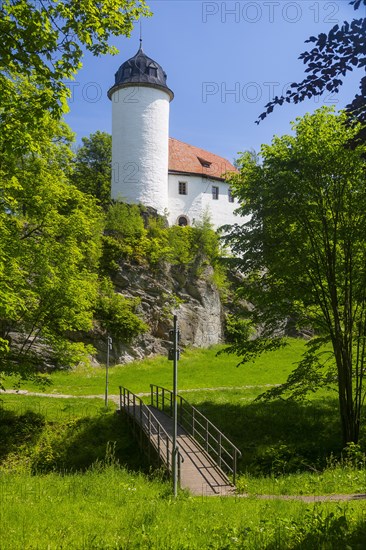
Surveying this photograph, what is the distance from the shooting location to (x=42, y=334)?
693 inches

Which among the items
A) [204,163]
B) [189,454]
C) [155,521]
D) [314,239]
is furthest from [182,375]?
[204,163]

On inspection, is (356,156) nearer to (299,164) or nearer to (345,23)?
(299,164)

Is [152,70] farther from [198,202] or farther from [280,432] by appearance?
[280,432]

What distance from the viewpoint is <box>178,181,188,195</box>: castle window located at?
4584 centimetres

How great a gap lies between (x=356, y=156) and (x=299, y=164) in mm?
1520

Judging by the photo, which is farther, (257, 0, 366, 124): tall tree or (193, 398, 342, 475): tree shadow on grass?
(193, 398, 342, 475): tree shadow on grass

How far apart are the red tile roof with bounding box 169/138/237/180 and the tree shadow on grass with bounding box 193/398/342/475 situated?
99.9 ft

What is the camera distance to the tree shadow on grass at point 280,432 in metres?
14.0

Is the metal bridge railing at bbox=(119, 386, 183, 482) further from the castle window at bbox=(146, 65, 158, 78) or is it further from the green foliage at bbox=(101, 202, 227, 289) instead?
the castle window at bbox=(146, 65, 158, 78)

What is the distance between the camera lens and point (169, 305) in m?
35.2

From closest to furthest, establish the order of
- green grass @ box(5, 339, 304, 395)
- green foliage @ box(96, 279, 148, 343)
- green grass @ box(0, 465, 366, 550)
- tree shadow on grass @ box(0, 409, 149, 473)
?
green grass @ box(0, 465, 366, 550)
tree shadow on grass @ box(0, 409, 149, 473)
green grass @ box(5, 339, 304, 395)
green foliage @ box(96, 279, 148, 343)

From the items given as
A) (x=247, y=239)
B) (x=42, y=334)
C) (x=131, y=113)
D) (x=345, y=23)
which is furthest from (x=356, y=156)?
(x=131, y=113)

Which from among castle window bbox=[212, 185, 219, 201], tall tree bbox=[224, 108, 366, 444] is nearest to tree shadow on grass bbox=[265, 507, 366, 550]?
tall tree bbox=[224, 108, 366, 444]

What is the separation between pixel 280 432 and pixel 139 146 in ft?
Answer: 99.0
